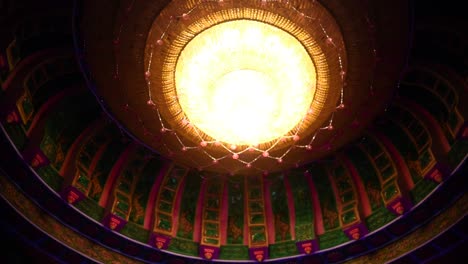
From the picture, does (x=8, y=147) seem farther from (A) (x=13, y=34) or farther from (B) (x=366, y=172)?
(B) (x=366, y=172)

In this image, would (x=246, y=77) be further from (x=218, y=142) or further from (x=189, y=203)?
(x=189, y=203)

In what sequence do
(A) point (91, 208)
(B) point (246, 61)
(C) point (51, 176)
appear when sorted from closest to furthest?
(B) point (246, 61) < (C) point (51, 176) < (A) point (91, 208)

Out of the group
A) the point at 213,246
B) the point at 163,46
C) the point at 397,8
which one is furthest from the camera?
the point at 213,246

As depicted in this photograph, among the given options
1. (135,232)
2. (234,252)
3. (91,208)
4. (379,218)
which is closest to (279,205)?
(234,252)

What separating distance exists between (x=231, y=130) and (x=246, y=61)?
1215mm

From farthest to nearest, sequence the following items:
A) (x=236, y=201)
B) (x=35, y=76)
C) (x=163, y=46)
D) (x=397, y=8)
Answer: (x=236, y=201), (x=35, y=76), (x=163, y=46), (x=397, y=8)

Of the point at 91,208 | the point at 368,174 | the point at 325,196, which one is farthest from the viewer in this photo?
the point at 325,196

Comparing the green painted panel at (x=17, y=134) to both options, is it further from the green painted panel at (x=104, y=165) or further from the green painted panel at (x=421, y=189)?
the green painted panel at (x=421, y=189)

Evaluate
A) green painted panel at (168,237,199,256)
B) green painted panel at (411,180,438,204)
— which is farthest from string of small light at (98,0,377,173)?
green painted panel at (411,180,438,204)

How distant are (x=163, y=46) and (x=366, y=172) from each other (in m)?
5.24

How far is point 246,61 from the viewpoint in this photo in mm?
7348

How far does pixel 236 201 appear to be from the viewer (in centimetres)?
1030

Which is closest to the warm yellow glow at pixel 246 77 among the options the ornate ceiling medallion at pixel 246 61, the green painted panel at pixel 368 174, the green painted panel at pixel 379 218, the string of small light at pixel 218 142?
the ornate ceiling medallion at pixel 246 61

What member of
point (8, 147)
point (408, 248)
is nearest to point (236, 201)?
point (408, 248)
